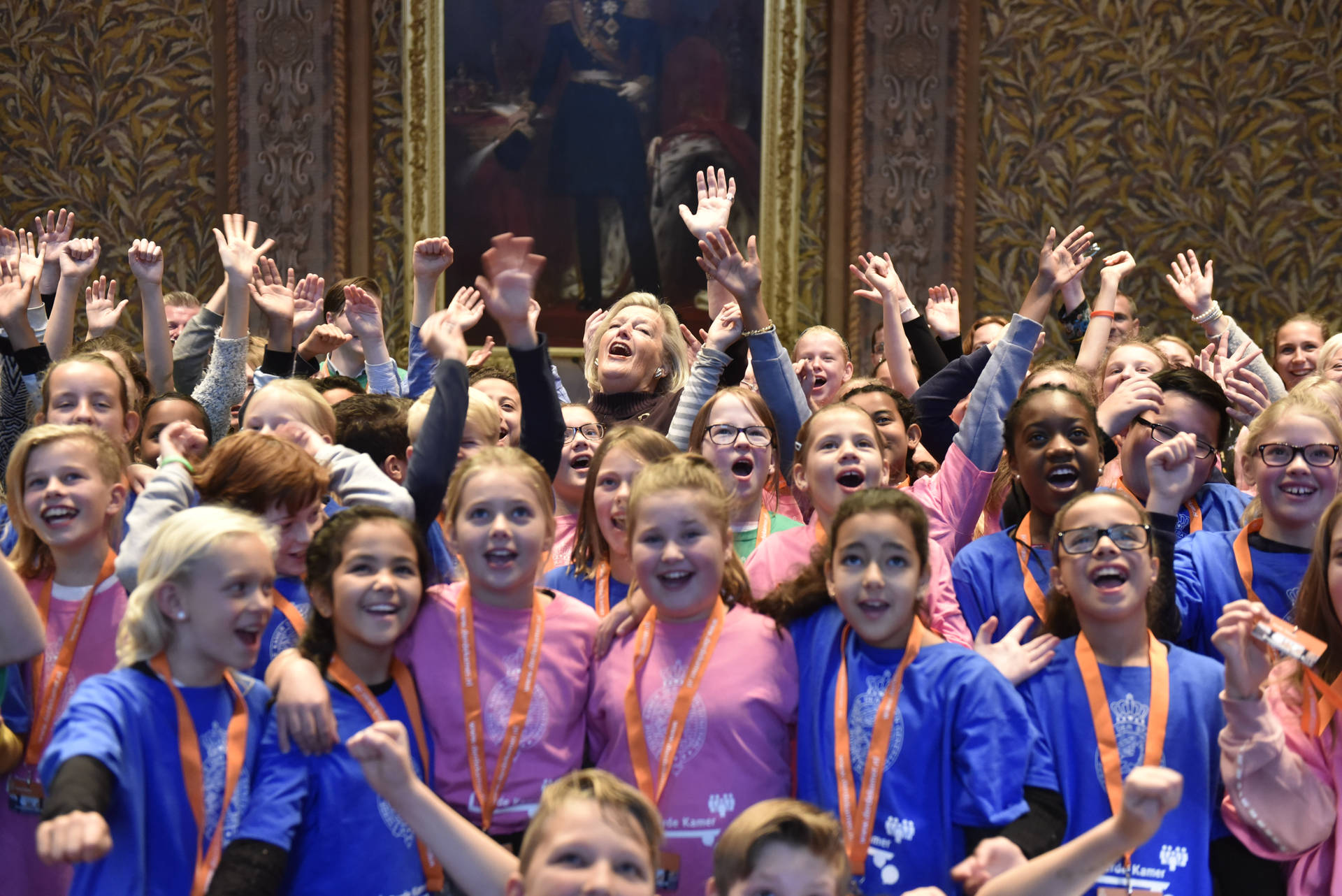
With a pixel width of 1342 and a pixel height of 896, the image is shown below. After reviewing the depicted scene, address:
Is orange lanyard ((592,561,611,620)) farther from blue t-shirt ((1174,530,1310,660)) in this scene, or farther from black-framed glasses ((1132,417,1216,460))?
black-framed glasses ((1132,417,1216,460))

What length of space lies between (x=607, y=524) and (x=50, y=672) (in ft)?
4.22

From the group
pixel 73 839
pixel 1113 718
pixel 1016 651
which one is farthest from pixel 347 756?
pixel 1113 718

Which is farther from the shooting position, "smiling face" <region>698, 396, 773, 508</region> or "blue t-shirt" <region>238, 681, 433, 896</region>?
"smiling face" <region>698, 396, 773, 508</region>

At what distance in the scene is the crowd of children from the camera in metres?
2.55

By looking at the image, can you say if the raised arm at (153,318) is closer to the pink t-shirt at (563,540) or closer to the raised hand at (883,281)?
the pink t-shirt at (563,540)

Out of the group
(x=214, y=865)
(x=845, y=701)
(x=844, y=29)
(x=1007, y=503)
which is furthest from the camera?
(x=844, y=29)

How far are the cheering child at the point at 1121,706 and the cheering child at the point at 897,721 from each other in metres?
0.17

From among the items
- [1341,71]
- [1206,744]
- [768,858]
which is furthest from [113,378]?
[1341,71]

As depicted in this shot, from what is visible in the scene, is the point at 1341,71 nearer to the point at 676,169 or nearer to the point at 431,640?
the point at 676,169

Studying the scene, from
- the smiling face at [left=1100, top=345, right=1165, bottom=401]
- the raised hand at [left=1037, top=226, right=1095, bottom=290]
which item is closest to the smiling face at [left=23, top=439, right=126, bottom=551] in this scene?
the raised hand at [left=1037, top=226, right=1095, bottom=290]

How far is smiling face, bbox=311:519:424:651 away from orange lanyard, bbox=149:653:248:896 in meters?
0.30

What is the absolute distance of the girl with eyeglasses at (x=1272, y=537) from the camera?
336 centimetres

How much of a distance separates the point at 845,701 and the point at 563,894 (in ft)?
2.50

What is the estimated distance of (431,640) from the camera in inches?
116
